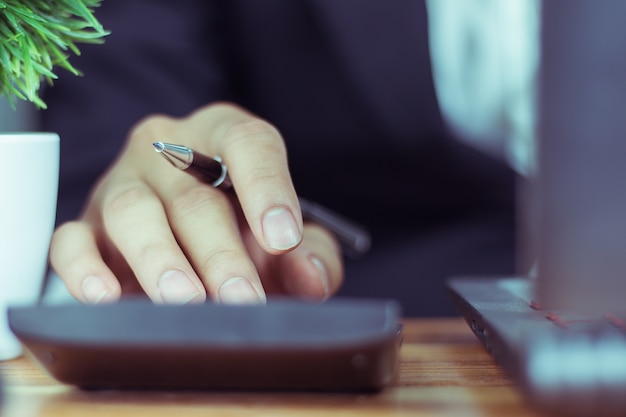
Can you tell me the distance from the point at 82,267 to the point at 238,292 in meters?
0.10

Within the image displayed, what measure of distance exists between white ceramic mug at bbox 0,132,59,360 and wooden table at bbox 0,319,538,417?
5 centimetres

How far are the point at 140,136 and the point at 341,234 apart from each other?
244 millimetres

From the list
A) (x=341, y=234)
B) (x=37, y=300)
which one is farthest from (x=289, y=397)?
(x=341, y=234)

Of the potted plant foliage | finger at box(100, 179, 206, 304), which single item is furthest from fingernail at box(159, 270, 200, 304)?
the potted plant foliage

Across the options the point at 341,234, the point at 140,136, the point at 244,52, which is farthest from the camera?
the point at 244,52

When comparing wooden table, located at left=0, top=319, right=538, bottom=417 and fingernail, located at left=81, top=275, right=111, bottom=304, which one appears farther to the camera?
fingernail, located at left=81, top=275, right=111, bottom=304

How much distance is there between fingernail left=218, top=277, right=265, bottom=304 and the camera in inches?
12.5

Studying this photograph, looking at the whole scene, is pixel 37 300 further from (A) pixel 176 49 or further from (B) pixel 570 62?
(A) pixel 176 49

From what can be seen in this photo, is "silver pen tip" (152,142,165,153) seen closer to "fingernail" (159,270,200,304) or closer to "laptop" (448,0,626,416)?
"fingernail" (159,270,200,304)

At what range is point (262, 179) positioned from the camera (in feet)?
1.21

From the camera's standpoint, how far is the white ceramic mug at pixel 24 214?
0.34 metres

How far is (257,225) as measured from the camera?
35cm

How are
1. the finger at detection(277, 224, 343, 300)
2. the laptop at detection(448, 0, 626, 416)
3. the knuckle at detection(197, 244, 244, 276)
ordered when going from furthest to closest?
the finger at detection(277, 224, 343, 300) → the knuckle at detection(197, 244, 244, 276) → the laptop at detection(448, 0, 626, 416)

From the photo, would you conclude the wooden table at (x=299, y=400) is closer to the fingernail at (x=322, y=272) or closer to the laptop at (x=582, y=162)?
the laptop at (x=582, y=162)
